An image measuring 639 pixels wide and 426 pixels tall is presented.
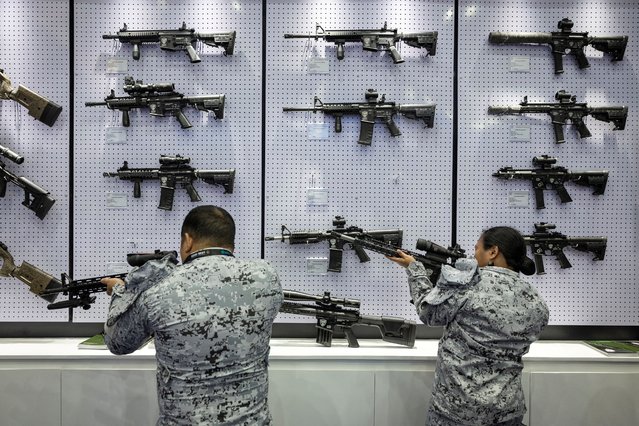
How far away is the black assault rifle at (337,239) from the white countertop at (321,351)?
2.62ft

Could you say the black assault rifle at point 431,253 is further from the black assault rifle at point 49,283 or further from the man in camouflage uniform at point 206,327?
the black assault rifle at point 49,283

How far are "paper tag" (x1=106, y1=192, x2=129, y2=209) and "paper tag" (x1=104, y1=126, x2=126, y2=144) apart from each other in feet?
1.73

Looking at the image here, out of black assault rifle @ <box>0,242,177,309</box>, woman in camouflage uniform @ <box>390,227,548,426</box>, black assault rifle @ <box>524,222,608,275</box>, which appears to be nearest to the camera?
woman in camouflage uniform @ <box>390,227,548,426</box>

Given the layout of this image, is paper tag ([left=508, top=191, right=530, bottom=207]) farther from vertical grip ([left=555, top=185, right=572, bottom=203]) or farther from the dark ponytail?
the dark ponytail

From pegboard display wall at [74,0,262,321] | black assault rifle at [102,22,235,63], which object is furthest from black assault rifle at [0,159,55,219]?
black assault rifle at [102,22,235,63]

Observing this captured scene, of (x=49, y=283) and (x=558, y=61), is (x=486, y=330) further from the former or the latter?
(x=49, y=283)

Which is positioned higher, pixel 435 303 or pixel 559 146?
pixel 559 146

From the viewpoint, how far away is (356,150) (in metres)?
4.86

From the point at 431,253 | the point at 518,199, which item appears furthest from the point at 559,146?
the point at 431,253

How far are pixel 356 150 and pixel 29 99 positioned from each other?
3230mm

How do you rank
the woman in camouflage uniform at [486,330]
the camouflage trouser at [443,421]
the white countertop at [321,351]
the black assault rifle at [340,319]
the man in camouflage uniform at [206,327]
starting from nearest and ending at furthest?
the man in camouflage uniform at [206,327] < the woman in camouflage uniform at [486,330] < the camouflage trouser at [443,421] < the white countertop at [321,351] < the black assault rifle at [340,319]

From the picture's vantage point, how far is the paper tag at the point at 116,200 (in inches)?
188

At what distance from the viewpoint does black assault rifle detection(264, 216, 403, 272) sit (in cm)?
466

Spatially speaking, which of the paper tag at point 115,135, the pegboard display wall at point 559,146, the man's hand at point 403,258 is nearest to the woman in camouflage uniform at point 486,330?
the man's hand at point 403,258
